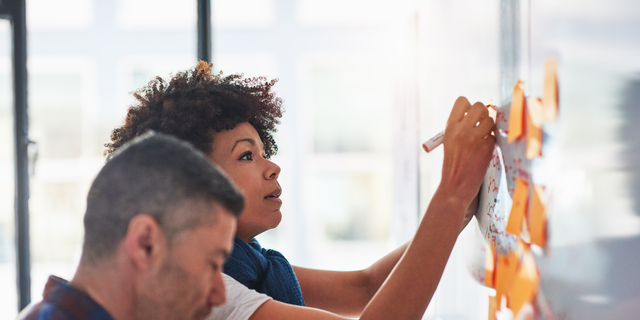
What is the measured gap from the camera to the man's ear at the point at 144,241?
60 cm

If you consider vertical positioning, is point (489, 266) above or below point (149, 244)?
below

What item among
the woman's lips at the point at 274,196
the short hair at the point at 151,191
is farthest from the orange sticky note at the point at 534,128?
the woman's lips at the point at 274,196

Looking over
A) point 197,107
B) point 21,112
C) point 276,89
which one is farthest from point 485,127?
point 276,89

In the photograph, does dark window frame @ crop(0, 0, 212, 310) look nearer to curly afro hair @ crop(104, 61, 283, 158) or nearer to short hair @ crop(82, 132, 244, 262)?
curly afro hair @ crop(104, 61, 283, 158)

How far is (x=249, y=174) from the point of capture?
1.02 m

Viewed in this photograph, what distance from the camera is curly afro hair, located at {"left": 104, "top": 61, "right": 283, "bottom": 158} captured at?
1.02 m

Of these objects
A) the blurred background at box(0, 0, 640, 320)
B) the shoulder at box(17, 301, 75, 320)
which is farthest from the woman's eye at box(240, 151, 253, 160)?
the blurred background at box(0, 0, 640, 320)

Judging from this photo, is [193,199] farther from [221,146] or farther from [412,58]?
[412,58]

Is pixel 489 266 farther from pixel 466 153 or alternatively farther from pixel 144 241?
pixel 144 241

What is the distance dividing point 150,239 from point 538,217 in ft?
1.67

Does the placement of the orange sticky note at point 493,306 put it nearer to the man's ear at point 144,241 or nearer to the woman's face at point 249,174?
the woman's face at point 249,174

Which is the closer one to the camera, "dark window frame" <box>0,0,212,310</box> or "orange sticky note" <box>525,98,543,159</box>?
"orange sticky note" <box>525,98,543,159</box>

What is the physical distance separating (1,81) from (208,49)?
2573 millimetres

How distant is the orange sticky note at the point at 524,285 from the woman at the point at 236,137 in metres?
0.20
